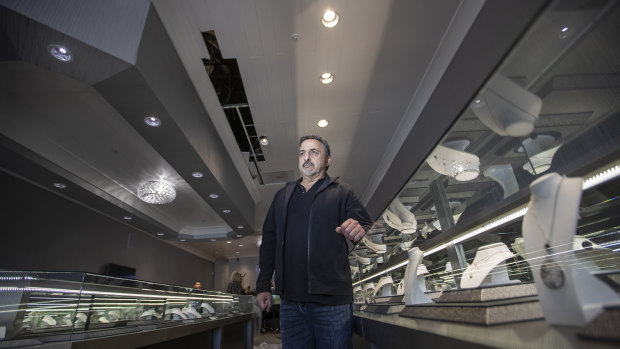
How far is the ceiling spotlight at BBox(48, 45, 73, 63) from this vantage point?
2322 mm

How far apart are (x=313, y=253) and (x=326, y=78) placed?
2843mm

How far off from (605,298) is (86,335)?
149 cm

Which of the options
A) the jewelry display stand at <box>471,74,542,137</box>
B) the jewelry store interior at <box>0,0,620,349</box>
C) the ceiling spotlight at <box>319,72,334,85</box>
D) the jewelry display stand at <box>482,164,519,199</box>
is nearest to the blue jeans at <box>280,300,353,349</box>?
the jewelry store interior at <box>0,0,620,349</box>

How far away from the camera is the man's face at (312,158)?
1.34 m

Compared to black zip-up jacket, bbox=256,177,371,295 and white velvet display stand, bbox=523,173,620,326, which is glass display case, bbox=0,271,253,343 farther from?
white velvet display stand, bbox=523,173,620,326

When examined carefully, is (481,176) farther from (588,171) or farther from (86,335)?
(86,335)

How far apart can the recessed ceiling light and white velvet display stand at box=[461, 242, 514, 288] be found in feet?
10.5

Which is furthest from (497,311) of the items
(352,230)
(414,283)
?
(414,283)

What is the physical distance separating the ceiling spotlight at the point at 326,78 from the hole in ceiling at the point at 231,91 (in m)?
1.04

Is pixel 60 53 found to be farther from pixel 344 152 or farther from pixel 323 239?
pixel 344 152

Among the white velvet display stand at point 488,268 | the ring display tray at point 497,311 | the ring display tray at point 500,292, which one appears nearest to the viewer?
the ring display tray at point 497,311


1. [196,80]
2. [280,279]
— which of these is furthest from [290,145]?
[280,279]

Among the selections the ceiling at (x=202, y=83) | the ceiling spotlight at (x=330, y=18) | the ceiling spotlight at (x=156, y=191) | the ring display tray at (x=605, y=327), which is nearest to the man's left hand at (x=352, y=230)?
the ring display tray at (x=605, y=327)

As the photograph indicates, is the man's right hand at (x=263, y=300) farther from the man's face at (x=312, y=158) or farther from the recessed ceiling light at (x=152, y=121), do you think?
the recessed ceiling light at (x=152, y=121)
